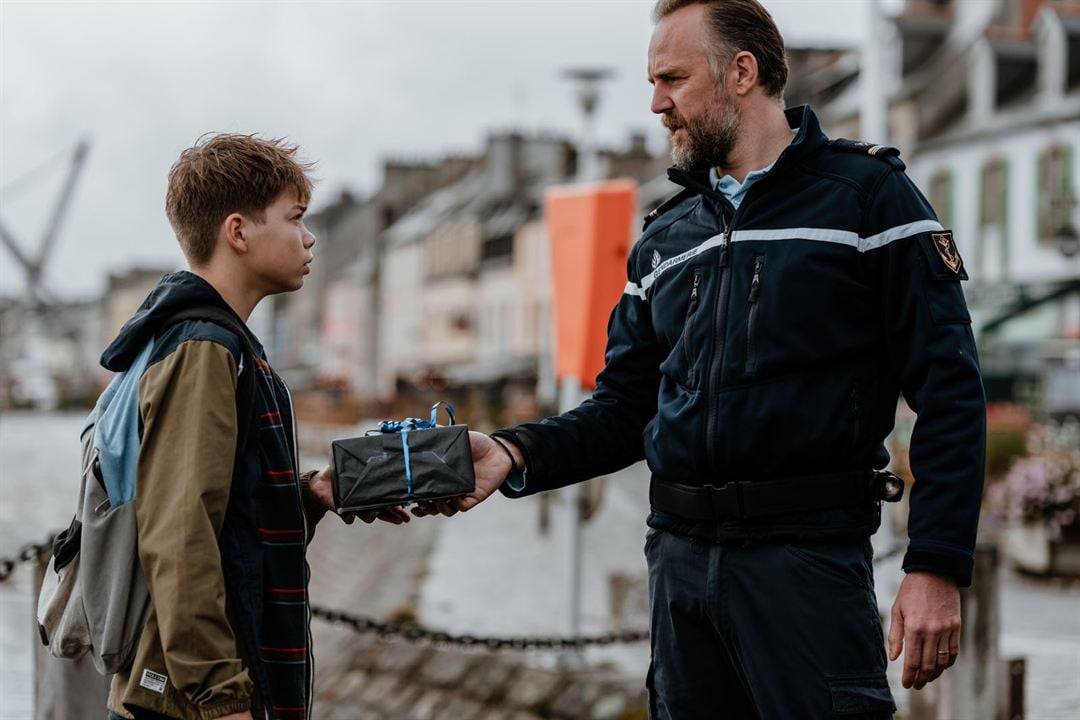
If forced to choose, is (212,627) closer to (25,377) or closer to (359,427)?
(359,427)

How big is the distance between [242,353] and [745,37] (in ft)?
4.33

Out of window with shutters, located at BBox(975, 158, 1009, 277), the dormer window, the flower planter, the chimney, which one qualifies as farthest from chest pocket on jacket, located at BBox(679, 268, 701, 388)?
the chimney

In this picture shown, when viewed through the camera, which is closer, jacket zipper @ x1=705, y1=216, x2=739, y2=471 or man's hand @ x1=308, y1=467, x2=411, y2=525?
jacket zipper @ x1=705, y1=216, x2=739, y2=471

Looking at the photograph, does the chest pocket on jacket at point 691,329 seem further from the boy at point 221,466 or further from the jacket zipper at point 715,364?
the boy at point 221,466

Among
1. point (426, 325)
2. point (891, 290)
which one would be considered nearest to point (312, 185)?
point (891, 290)

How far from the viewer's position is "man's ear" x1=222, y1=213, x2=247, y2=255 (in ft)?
10.7

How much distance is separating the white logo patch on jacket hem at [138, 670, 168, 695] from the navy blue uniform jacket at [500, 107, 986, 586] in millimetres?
1135

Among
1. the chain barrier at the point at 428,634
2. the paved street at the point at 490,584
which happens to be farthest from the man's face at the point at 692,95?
the paved street at the point at 490,584

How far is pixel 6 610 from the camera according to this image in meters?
11.4

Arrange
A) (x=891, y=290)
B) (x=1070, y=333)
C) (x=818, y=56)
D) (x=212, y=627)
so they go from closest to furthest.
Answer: (x=212, y=627) → (x=891, y=290) → (x=1070, y=333) → (x=818, y=56)

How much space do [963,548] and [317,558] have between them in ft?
45.7

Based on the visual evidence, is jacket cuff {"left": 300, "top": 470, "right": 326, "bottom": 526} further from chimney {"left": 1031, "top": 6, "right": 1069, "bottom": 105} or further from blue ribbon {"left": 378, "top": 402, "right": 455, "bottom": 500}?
chimney {"left": 1031, "top": 6, "right": 1069, "bottom": 105}

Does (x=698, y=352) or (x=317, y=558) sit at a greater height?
(x=698, y=352)

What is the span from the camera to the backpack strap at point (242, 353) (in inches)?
123
